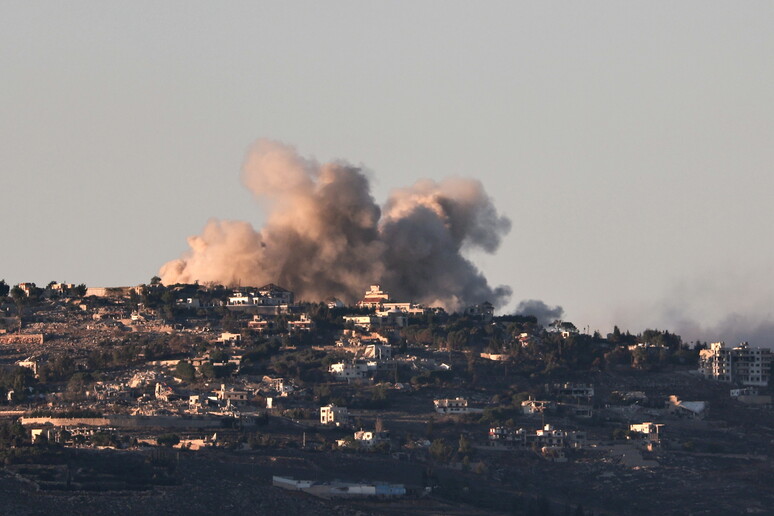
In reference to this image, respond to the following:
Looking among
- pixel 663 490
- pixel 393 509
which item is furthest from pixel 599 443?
pixel 393 509

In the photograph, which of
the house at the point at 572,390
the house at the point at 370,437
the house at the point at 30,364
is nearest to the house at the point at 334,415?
the house at the point at 370,437

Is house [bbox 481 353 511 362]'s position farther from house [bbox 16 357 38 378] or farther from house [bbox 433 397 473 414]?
house [bbox 16 357 38 378]

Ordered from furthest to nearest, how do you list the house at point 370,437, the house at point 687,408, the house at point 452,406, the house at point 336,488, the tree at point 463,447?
the house at point 687,408
the house at point 452,406
the tree at point 463,447
the house at point 370,437
the house at point 336,488

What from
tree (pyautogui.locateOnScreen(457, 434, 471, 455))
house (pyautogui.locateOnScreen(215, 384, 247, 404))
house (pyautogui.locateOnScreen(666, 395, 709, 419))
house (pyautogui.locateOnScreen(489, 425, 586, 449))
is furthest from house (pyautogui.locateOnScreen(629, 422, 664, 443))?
house (pyautogui.locateOnScreen(215, 384, 247, 404))

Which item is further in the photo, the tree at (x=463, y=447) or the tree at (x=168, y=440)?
the tree at (x=463, y=447)

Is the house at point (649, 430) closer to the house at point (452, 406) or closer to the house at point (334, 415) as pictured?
the house at point (452, 406)

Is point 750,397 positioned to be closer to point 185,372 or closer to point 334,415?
point 334,415
